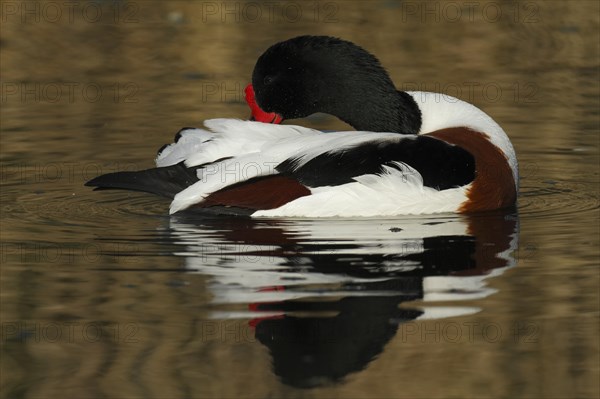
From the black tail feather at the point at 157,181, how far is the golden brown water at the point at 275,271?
19 centimetres

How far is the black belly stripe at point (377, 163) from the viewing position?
8.10 m

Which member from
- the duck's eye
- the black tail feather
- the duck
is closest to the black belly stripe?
the duck

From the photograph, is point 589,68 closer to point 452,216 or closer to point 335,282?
point 452,216

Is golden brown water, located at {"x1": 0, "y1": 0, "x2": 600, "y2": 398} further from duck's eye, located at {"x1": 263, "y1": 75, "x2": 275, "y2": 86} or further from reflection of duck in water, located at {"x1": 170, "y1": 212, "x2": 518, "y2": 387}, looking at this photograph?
duck's eye, located at {"x1": 263, "y1": 75, "x2": 275, "y2": 86}

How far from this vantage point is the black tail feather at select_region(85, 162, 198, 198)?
8445 mm

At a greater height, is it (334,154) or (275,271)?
(334,154)

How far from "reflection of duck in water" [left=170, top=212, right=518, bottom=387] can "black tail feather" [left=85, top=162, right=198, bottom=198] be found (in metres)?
0.25

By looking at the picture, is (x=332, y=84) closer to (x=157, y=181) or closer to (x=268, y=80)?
(x=268, y=80)

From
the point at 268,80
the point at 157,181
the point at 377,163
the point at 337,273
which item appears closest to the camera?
the point at 337,273

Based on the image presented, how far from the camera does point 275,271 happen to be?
7.04 metres

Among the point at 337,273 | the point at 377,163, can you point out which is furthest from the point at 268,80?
the point at 337,273

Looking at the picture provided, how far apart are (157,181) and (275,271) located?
5.43ft

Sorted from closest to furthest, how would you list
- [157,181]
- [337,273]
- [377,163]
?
[337,273] → [377,163] → [157,181]

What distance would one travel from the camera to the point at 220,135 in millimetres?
8516
